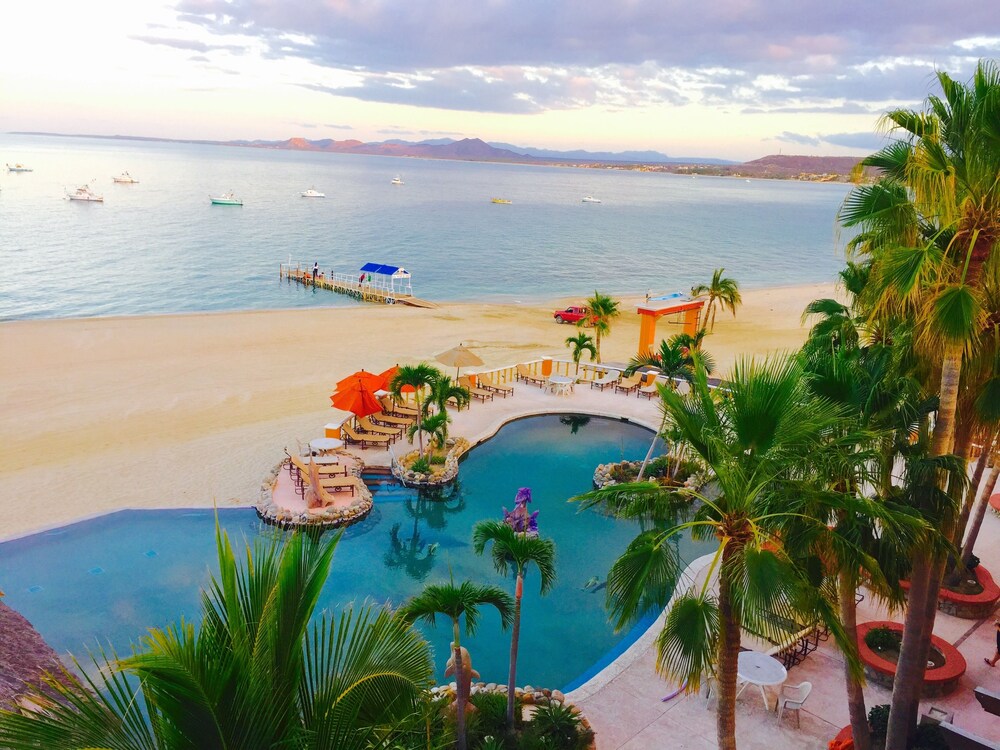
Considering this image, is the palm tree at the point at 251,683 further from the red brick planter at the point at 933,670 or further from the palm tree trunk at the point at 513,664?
the red brick planter at the point at 933,670

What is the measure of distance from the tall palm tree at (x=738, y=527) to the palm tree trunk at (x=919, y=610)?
1669 millimetres

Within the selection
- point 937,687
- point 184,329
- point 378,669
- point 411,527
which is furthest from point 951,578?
point 184,329

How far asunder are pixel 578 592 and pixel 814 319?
36.5 metres

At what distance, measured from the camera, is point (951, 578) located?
39.0ft

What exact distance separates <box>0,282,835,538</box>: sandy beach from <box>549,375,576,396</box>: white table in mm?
5815

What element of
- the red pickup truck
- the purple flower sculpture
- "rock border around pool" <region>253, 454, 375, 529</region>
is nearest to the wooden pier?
the red pickup truck

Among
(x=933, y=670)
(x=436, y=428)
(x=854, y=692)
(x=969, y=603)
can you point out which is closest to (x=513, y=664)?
(x=854, y=692)

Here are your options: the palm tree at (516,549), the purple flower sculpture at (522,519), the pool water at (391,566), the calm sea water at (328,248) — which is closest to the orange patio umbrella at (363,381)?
the pool water at (391,566)

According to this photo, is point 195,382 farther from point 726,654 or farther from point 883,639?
point 726,654

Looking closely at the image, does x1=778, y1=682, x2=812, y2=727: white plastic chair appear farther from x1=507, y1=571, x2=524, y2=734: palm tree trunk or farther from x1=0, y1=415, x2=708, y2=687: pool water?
x1=507, y1=571, x2=524, y2=734: palm tree trunk

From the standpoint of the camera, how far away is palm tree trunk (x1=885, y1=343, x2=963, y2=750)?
677cm

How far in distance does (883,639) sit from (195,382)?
21255mm

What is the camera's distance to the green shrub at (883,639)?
1030 centimetres

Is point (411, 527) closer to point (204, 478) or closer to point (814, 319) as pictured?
point (204, 478)
